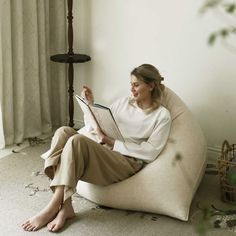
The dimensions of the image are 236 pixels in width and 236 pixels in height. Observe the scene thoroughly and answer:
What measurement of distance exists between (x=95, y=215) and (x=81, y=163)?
34 cm

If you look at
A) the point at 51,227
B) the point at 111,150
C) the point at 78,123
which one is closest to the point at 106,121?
the point at 111,150

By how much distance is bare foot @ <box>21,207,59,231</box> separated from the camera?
2152 mm

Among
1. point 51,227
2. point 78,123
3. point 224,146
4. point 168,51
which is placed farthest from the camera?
point 78,123

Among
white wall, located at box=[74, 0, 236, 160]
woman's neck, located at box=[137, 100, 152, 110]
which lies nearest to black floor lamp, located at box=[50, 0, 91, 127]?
white wall, located at box=[74, 0, 236, 160]

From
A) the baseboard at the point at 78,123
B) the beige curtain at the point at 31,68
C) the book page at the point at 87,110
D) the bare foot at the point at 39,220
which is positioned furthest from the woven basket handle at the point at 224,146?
the beige curtain at the point at 31,68

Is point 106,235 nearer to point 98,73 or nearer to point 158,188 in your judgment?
point 158,188

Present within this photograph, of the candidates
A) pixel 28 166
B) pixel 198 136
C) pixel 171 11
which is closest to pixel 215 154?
pixel 198 136

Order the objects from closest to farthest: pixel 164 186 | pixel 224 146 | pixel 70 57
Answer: pixel 164 186 → pixel 224 146 → pixel 70 57

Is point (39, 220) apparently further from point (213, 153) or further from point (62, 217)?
point (213, 153)

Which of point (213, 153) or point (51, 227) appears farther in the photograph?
point (213, 153)

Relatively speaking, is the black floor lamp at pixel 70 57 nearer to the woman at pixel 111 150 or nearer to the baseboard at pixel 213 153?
the woman at pixel 111 150

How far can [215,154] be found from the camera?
9.85 ft

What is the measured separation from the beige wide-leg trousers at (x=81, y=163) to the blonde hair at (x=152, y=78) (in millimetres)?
372

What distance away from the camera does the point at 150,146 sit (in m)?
2.33
